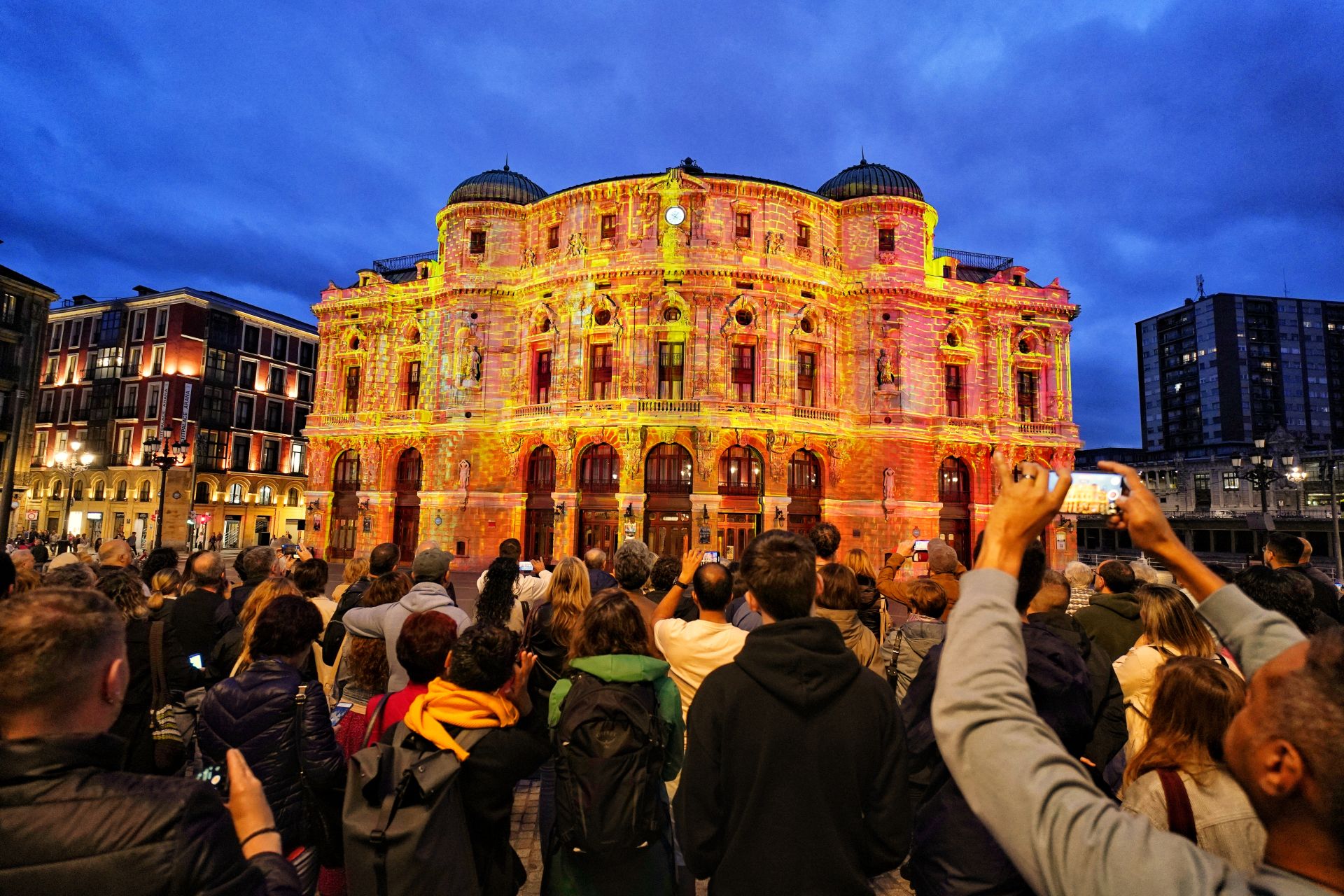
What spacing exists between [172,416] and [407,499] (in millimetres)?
22425

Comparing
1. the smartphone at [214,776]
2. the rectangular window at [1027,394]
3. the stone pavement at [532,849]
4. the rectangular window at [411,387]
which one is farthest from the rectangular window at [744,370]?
the smartphone at [214,776]

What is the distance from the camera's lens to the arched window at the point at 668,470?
30.2 metres

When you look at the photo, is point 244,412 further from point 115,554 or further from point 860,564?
point 860,564

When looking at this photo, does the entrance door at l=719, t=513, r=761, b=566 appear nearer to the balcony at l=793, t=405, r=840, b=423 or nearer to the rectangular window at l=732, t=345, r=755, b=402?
the balcony at l=793, t=405, r=840, b=423

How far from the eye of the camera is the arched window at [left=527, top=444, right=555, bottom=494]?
32.9 metres

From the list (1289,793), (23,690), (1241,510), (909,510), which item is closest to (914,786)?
(1289,793)

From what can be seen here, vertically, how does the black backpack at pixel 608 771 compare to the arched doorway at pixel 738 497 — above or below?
below

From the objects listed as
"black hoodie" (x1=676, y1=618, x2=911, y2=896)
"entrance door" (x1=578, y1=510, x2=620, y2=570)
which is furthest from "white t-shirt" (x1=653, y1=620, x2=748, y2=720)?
"entrance door" (x1=578, y1=510, x2=620, y2=570)

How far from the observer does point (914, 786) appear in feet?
13.8

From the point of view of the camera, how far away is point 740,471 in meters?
30.5

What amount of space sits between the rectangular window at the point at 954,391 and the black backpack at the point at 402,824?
3454cm

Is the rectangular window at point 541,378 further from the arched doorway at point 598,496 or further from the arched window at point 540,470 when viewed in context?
the arched doorway at point 598,496

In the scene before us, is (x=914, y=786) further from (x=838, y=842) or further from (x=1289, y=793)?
(x=1289, y=793)

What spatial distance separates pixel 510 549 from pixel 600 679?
19.5 feet
